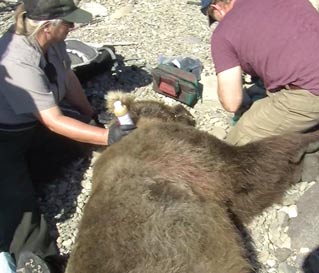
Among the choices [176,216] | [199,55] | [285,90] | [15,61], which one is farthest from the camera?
[199,55]

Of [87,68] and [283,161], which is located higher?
[283,161]

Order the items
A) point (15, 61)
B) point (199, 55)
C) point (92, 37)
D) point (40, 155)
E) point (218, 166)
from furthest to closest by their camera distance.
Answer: point (92, 37) < point (199, 55) < point (40, 155) < point (15, 61) < point (218, 166)

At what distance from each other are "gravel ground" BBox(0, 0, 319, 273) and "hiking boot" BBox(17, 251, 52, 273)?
499 millimetres

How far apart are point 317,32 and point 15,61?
206cm

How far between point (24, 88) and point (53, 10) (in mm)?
557

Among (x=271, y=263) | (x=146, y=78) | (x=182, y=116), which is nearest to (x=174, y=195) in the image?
(x=271, y=263)

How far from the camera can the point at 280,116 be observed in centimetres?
473

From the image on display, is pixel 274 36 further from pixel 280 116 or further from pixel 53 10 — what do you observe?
pixel 53 10

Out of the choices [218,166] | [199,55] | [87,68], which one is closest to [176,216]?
[218,166]

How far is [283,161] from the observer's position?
4309 mm

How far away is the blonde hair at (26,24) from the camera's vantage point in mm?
4324

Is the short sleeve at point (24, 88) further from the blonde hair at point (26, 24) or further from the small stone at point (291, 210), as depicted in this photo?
the small stone at point (291, 210)

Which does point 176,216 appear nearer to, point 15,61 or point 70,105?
point 15,61

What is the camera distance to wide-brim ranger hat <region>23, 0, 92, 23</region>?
4219 mm
